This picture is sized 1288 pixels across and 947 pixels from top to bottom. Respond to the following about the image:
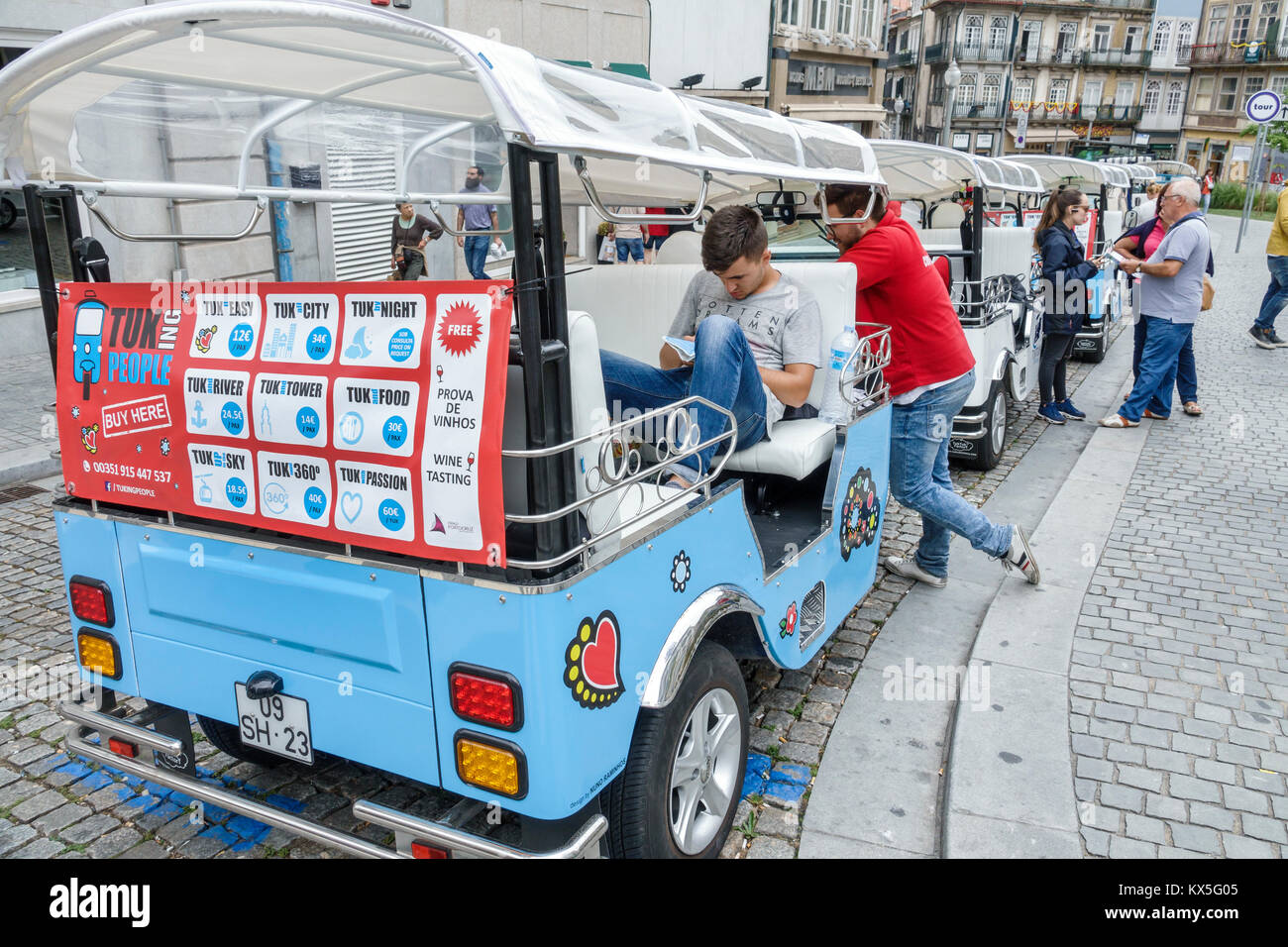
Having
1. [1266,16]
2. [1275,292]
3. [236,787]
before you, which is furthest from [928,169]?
[1266,16]

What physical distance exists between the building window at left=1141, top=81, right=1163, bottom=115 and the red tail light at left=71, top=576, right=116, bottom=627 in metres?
87.6

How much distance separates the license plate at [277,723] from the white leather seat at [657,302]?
87.1 inches

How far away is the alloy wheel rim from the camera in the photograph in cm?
291

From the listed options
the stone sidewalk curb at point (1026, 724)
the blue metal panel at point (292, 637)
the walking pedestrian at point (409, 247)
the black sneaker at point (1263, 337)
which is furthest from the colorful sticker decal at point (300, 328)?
the black sneaker at point (1263, 337)

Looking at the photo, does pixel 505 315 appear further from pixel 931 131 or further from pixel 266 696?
pixel 931 131

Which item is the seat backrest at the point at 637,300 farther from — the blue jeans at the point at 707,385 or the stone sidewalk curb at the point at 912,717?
the stone sidewalk curb at the point at 912,717

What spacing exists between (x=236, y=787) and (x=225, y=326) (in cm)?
189

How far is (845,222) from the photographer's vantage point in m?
4.68

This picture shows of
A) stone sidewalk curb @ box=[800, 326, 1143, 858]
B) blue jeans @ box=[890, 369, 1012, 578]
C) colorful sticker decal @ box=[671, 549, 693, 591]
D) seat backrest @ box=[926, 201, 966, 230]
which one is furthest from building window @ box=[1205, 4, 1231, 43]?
colorful sticker decal @ box=[671, 549, 693, 591]

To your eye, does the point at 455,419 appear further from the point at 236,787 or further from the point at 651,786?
the point at 236,787

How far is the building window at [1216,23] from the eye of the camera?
236 ft

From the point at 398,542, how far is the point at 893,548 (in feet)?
13.9

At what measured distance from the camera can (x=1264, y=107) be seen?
16.3 meters

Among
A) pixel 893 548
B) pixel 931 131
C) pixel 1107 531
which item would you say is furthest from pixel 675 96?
pixel 931 131
